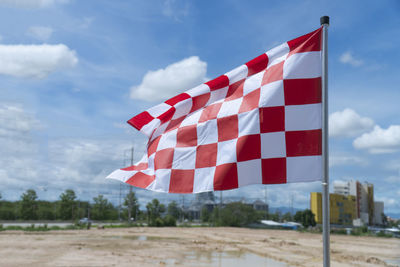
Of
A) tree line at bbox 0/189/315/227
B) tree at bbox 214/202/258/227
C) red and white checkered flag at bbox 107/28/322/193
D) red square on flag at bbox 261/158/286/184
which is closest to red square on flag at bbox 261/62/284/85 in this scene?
red and white checkered flag at bbox 107/28/322/193

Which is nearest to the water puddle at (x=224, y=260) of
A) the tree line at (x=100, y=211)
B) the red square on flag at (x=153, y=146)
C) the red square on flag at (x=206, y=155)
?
the red square on flag at (x=153, y=146)

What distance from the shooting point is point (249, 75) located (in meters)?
4.01

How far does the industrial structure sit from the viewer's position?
80125 millimetres

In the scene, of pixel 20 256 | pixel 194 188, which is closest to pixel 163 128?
pixel 194 188

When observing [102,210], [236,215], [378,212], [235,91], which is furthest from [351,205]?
[235,91]

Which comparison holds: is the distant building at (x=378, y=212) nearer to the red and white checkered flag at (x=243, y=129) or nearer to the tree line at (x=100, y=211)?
the tree line at (x=100, y=211)

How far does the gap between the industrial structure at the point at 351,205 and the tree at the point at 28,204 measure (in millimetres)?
51446

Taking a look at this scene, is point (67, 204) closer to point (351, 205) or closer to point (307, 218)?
point (307, 218)

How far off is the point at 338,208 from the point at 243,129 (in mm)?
88282

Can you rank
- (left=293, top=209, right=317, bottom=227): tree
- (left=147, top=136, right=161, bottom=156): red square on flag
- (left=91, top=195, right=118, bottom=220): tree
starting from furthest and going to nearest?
(left=293, top=209, right=317, bottom=227): tree < (left=91, top=195, right=118, bottom=220): tree < (left=147, top=136, right=161, bottom=156): red square on flag

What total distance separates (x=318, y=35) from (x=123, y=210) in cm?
6261

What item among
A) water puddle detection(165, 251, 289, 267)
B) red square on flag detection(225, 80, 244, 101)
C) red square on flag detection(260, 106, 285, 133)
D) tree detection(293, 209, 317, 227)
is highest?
red square on flag detection(225, 80, 244, 101)

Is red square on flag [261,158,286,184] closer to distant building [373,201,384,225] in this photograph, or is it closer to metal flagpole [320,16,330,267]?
metal flagpole [320,16,330,267]

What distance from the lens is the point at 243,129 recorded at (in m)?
3.77
